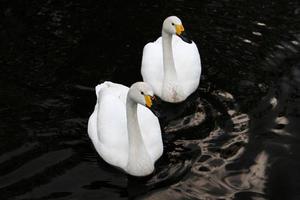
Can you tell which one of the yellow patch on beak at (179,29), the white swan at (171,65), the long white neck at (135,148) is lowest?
the long white neck at (135,148)

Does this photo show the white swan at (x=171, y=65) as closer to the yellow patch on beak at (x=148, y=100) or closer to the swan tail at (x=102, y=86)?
the swan tail at (x=102, y=86)

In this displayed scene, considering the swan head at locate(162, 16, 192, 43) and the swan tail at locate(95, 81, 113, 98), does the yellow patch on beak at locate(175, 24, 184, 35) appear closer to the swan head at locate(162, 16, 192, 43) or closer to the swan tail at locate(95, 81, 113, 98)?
the swan head at locate(162, 16, 192, 43)

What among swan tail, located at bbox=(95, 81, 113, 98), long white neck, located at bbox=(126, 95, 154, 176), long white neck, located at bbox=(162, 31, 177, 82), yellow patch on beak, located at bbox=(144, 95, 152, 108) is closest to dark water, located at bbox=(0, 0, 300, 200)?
long white neck, located at bbox=(126, 95, 154, 176)

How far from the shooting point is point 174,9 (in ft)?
46.2

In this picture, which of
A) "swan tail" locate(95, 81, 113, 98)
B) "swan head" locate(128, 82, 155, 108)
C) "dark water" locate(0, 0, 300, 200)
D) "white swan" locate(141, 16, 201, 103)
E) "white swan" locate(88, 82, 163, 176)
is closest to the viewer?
"swan head" locate(128, 82, 155, 108)

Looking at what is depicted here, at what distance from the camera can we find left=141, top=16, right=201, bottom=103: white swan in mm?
10641

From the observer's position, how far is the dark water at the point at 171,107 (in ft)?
29.6

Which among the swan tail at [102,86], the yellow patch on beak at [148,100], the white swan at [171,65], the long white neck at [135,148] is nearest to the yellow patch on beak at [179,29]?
the white swan at [171,65]

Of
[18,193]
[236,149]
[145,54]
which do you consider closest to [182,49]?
[145,54]

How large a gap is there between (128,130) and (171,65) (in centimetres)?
210

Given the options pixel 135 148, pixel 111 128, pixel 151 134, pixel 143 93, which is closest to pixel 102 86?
pixel 111 128

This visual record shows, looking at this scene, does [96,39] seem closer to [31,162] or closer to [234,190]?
[31,162]

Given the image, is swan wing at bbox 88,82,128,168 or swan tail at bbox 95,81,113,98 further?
swan tail at bbox 95,81,113,98

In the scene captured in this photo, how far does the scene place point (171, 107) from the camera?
1080 cm
